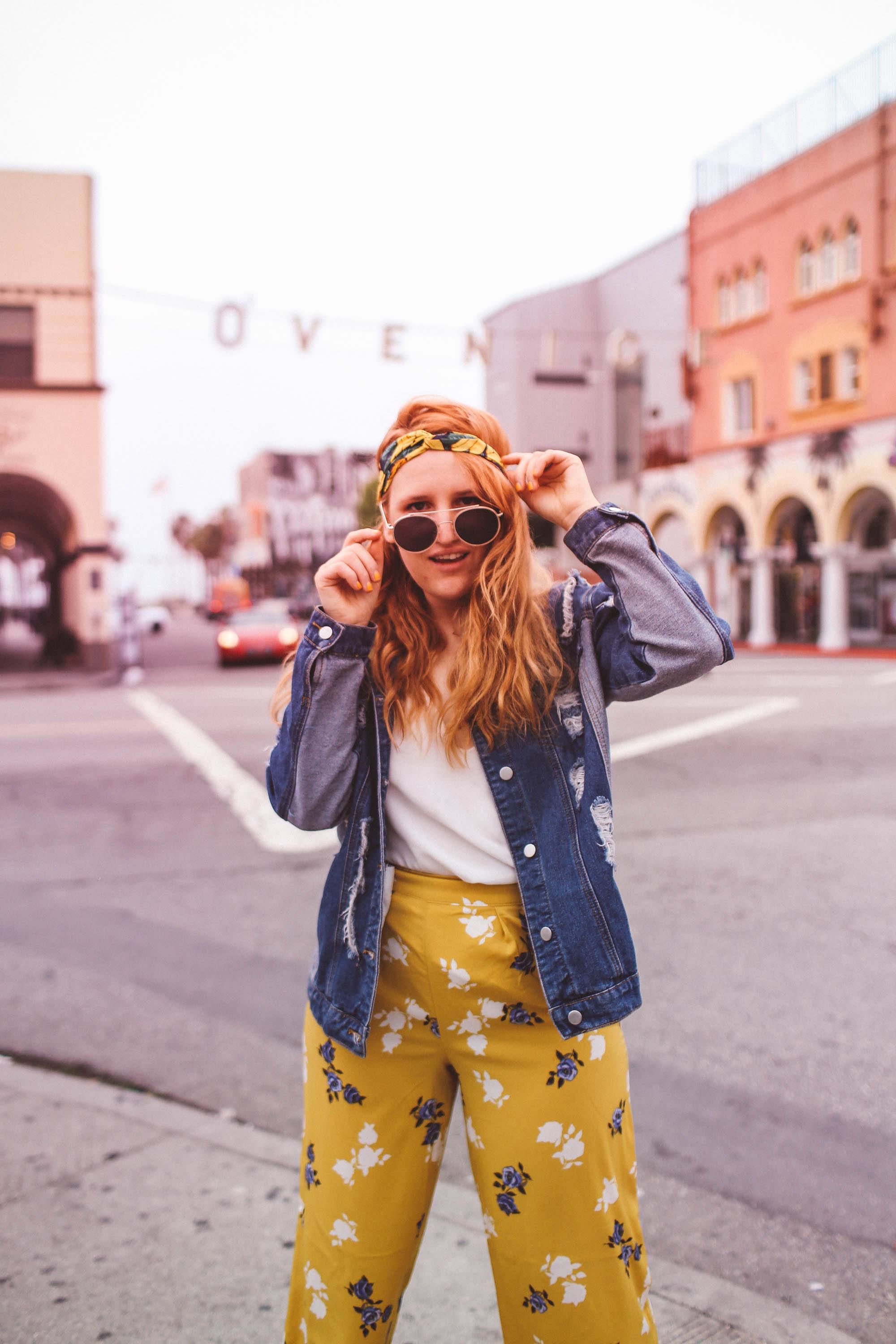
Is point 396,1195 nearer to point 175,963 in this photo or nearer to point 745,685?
point 175,963

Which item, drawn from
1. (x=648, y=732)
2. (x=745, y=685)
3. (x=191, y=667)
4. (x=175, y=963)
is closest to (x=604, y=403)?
(x=191, y=667)

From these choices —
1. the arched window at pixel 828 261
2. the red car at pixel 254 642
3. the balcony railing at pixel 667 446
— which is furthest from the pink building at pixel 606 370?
the red car at pixel 254 642

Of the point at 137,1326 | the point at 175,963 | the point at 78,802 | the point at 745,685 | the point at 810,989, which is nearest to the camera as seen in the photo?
the point at 137,1326

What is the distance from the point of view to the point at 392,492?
1.93 metres

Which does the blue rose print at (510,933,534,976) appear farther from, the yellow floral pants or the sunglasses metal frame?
the sunglasses metal frame

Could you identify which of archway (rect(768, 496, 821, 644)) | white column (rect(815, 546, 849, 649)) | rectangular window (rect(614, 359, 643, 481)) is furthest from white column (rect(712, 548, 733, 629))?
rectangular window (rect(614, 359, 643, 481))

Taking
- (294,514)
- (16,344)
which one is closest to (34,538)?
(16,344)

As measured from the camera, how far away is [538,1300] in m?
1.77

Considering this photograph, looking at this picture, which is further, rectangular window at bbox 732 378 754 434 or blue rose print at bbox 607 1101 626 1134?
rectangular window at bbox 732 378 754 434

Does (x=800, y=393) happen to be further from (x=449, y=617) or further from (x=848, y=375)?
(x=449, y=617)

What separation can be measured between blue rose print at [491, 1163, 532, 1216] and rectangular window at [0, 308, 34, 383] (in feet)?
78.3

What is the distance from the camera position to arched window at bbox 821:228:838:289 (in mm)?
26578

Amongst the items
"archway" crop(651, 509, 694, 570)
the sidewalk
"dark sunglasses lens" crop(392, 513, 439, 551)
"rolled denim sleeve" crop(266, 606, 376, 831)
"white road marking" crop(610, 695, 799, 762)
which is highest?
"archway" crop(651, 509, 694, 570)

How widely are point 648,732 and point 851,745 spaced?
1.93 metres
